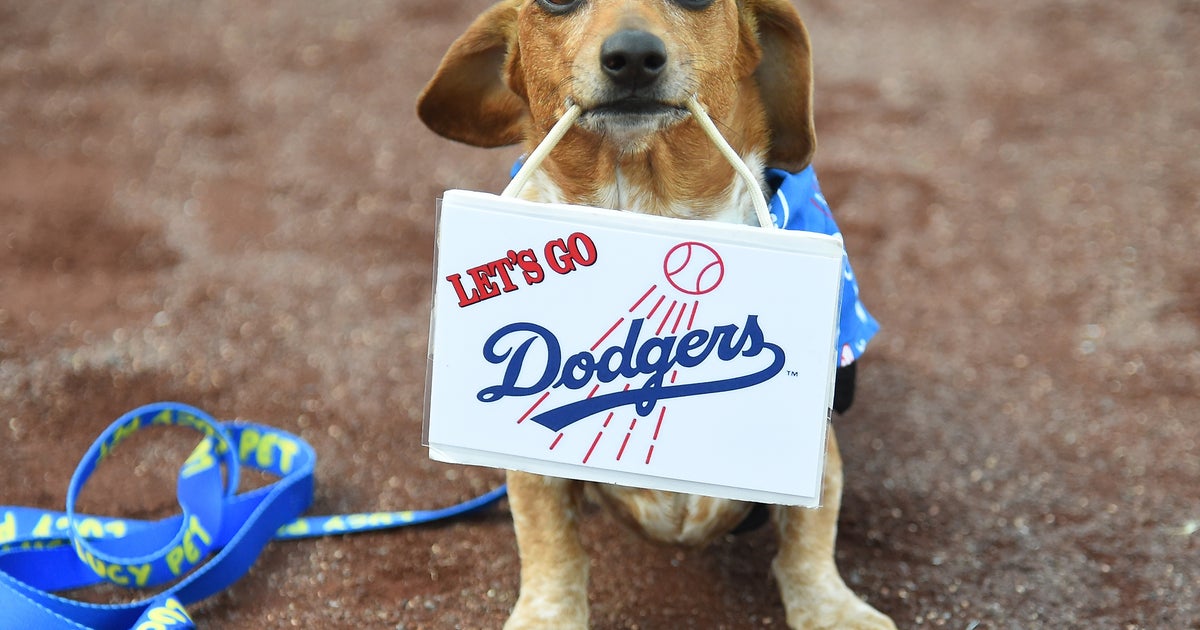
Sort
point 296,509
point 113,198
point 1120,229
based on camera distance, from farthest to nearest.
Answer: point 113,198 < point 1120,229 < point 296,509

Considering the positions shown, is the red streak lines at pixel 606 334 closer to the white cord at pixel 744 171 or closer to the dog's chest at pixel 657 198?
the white cord at pixel 744 171

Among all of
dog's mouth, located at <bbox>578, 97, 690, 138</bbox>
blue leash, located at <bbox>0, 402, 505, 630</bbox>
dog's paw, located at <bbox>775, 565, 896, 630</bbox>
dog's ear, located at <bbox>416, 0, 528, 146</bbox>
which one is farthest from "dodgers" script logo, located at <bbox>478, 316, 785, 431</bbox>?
blue leash, located at <bbox>0, 402, 505, 630</bbox>

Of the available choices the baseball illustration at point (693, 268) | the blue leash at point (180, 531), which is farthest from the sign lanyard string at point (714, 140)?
the blue leash at point (180, 531)

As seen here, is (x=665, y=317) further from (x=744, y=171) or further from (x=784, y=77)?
(x=784, y=77)

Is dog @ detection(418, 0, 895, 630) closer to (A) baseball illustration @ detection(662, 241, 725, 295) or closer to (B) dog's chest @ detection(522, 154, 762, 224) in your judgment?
(B) dog's chest @ detection(522, 154, 762, 224)

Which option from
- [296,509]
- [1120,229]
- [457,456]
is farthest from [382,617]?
[1120,229]

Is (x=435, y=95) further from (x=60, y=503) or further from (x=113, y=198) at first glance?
(x=113, y=198)
